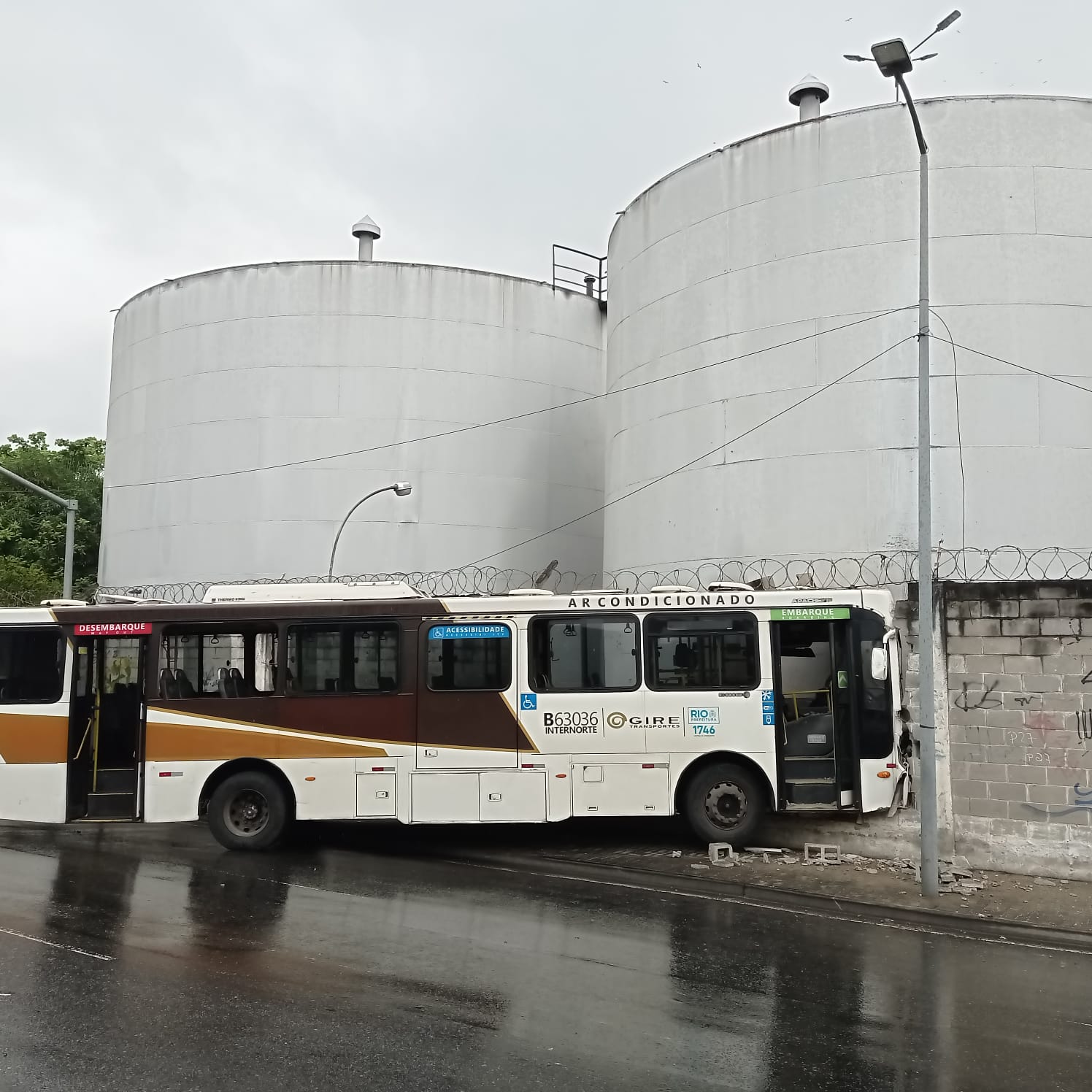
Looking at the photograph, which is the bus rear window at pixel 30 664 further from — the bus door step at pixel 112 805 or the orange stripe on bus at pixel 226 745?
the orange stripe on bus at pixel 226 745

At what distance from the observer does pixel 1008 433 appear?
13.8m

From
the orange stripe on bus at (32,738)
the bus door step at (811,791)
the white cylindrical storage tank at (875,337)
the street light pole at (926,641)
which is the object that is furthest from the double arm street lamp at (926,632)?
the orange stripe on bus at (32,738)

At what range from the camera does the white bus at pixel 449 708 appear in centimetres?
1154

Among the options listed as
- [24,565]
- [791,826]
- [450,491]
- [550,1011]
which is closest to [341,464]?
[450,491]

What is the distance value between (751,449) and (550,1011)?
10317 mm

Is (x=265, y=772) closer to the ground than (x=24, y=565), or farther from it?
closer to the ground

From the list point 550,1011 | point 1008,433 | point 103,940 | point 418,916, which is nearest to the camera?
point 550,1011

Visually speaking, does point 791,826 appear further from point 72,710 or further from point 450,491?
point 450,491

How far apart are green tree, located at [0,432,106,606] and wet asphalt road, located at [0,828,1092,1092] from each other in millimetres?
39757

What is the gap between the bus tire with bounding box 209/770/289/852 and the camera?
471 inches

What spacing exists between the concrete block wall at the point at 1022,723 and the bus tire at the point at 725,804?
2.19m

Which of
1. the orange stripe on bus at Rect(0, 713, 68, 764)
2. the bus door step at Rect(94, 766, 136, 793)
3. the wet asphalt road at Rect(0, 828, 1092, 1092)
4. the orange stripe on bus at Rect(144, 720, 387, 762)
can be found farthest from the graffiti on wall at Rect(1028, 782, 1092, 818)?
the orange stripe on bus at Rect(0, 713, 68, 764)

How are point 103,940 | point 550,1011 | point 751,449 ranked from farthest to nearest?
1. point 751,449
2. point 103,940
3. point 550,1011

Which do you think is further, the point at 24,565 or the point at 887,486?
the point at 24,565
